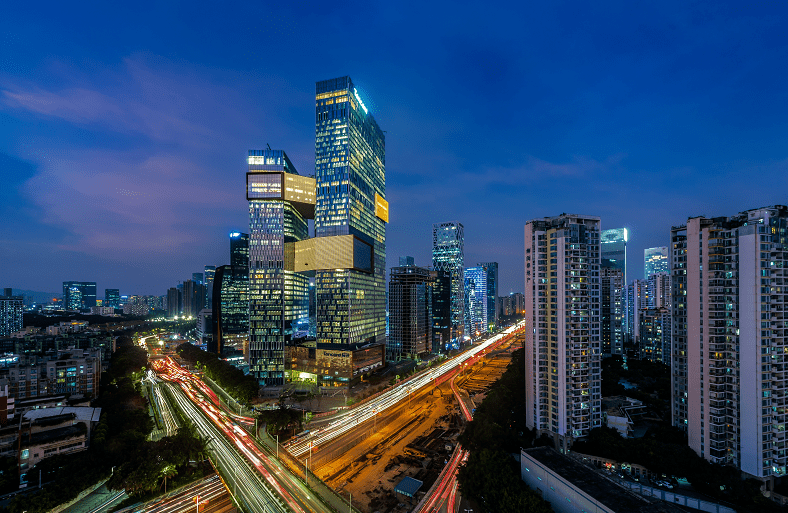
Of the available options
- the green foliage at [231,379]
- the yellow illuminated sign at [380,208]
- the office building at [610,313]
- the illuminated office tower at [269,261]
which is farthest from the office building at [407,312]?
the office building at [610,313]

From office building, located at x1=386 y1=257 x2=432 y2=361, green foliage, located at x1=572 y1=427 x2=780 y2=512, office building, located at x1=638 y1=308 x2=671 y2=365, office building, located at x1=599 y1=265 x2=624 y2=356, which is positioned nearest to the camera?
green foliage, located at x1=572 y1=427 x2=780 y2=512

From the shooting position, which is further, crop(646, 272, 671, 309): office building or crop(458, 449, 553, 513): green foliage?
crop(646, 272, 671, 309): office building

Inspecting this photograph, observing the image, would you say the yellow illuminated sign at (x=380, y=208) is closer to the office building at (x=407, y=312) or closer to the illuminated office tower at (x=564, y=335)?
the office building at (x=407, y=312)

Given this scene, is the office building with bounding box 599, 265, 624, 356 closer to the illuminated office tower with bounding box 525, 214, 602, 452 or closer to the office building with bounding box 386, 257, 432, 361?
the office building with bounding box 386, 257, 432, 361

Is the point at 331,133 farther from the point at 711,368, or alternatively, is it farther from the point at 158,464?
the point at 711,368

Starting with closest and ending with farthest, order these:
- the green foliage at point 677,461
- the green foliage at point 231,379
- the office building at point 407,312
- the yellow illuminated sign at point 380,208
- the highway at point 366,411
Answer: the green foliage at point 677,461
the highway at point 366,411
the green foliage at point 231,379
the yellow illuminated sign at point 380,208
the office building at point 407,312

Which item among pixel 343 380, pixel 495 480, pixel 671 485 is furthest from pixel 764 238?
pixel 343 380

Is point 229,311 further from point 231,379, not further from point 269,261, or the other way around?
point 231,379

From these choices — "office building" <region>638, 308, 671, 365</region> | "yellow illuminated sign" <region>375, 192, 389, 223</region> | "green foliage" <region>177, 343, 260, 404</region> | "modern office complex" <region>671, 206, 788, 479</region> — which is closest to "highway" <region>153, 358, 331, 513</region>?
"green foliage" <region>177, 343, 260, 404</region>
